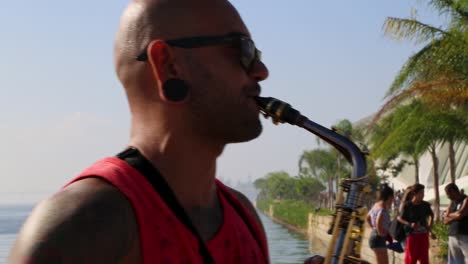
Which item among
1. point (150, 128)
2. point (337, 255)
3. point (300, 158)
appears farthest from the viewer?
point (300, 158)

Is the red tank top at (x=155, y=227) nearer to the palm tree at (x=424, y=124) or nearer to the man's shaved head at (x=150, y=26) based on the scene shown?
the man's shaved head at (x=150, y=26)

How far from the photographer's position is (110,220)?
1.96 m

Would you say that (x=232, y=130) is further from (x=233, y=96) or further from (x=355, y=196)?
(x=355, y=196)

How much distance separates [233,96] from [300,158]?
77.0 meters

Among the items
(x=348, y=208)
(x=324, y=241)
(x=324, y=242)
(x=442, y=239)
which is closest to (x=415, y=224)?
(x=442, y=239)

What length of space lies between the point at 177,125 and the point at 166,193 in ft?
0.60

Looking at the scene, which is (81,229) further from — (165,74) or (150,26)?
(150,26)

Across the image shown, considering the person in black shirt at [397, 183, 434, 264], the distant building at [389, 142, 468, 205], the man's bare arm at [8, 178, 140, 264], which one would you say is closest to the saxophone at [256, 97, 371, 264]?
the man's bare arm at [8, 178, 140, 264]

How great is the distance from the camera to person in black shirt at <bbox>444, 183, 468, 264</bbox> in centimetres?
1006

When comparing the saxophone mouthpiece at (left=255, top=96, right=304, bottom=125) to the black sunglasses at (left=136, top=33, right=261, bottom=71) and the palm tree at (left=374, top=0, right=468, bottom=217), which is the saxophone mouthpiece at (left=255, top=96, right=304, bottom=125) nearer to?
the black sunglasses at (left=136, top=33, right=261, bottom=71)

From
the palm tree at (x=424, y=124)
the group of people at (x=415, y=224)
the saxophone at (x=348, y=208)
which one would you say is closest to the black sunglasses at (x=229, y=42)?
the saxophone at (x=348, y=208)

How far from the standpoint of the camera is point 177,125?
2215 millimetres

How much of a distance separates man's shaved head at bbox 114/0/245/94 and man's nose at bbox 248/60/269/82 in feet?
0.45

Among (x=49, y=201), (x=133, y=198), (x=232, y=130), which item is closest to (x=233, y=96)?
(x=232, y=130)
